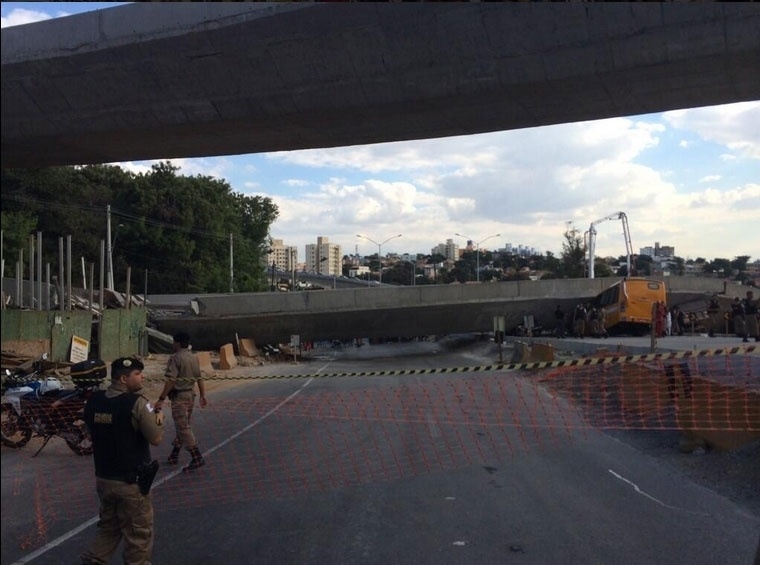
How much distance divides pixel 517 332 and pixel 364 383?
27111 millimetres

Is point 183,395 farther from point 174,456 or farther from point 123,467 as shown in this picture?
point 123,467

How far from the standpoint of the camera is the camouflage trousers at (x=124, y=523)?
468cm

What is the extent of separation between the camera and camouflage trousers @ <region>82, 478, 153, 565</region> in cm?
468

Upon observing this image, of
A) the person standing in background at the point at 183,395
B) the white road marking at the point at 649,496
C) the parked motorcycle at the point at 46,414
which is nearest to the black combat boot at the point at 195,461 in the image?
the person standing in background at the point at 183,395

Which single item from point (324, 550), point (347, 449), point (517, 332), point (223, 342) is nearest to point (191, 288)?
point (223, 342)

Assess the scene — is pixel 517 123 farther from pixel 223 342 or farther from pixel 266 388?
pixel 223 342

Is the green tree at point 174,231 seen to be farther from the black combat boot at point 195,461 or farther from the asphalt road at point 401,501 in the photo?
the black combat boot at point 195,461

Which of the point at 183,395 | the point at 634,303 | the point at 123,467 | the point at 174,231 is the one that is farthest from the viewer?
the point at 174,231

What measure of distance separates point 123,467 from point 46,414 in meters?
6.24

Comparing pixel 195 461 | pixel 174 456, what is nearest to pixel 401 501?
pixel 195 461

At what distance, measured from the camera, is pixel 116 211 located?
45.8 meters

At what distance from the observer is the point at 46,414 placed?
1006 centimetres

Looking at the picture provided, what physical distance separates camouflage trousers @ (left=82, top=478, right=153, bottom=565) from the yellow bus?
33719 mm

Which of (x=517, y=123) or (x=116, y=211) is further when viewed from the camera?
(x=116, y=211)
